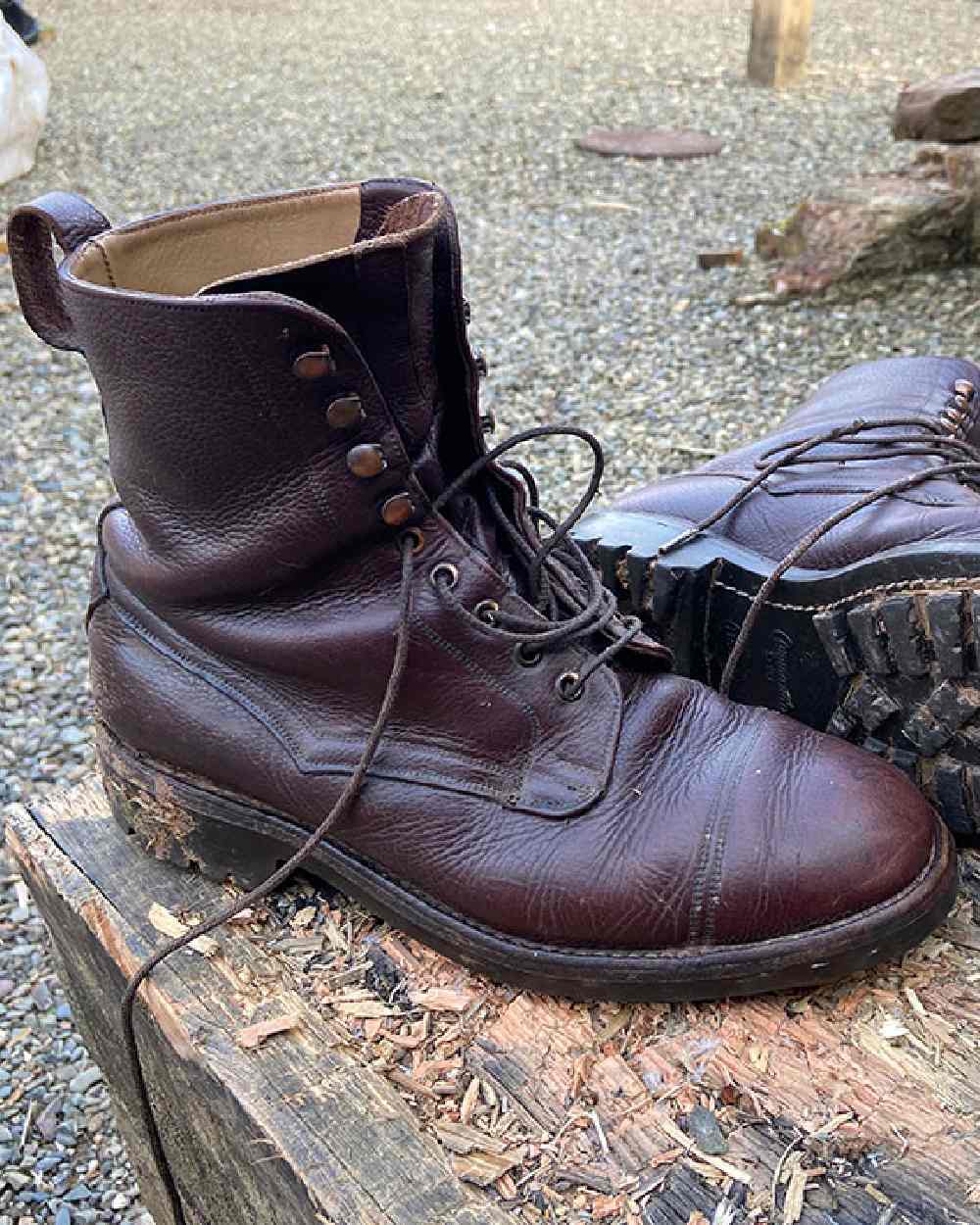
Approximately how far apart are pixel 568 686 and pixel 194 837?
1.19ft

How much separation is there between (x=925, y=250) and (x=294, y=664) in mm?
3391

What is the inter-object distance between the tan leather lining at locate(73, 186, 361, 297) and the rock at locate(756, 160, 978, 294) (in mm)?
3032

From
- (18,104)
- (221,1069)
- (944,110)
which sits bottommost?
(18,104)

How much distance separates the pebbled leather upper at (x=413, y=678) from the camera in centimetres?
93

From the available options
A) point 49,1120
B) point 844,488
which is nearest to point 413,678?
point 844,488

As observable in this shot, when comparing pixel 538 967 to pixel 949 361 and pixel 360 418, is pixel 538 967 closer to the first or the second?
pixel 360 418

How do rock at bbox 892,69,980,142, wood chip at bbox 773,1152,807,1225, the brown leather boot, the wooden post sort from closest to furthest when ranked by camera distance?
1. wood chip at bbox 773,1152,807,1225
2. the brown leather boot
3. rock at bbox 892,69,980,142
4. the wooden post

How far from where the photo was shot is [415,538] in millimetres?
991

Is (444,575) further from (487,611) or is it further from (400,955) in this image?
(400,955)

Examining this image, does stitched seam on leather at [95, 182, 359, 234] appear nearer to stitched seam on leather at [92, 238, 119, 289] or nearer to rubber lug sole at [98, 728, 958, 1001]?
stitched seam on leather at [92, 238, 119, 289]

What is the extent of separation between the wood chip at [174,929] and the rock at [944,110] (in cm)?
394

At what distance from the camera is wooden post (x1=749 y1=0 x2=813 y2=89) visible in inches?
272

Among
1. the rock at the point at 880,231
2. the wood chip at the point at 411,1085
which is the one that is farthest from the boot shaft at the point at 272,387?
the rock at the point at 880,231

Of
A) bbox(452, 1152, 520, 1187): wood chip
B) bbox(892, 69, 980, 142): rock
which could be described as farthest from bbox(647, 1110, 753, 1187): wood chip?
bbox(892, 69, 980, 142): rock
